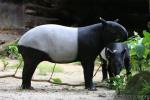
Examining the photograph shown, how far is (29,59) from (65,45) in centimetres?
59

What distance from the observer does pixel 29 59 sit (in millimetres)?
8102

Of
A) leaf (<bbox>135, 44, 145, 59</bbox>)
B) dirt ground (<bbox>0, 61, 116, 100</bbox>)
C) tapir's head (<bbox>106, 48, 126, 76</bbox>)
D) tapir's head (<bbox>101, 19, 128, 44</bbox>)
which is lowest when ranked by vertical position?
dirt ground (<bbox>0, 61, 116, 100</bbox>)

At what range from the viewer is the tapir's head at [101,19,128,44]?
8.16 metres

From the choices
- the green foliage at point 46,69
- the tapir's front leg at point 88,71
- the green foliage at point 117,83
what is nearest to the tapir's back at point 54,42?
the tapir's front leg at point 88,71

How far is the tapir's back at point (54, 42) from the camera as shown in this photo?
Answer: 8.05 m

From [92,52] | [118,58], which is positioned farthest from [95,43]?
[118,58]

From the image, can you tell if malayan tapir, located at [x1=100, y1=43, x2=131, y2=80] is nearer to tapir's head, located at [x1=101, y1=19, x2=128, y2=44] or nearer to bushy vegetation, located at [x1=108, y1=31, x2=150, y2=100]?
tapir's head, located at [x1=101, y1=19, x2=128, y2=44]

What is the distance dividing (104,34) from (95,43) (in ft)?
0.66

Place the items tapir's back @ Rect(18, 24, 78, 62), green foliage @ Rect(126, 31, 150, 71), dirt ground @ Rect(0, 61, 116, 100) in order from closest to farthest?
green foliage @ Rect(126, 31, 150, 71)
dirt ground @ Rect(0, 61, 116, 100)
tapir's back @ Rect(18, 24, 78, 62)

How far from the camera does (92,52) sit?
26.8 feet

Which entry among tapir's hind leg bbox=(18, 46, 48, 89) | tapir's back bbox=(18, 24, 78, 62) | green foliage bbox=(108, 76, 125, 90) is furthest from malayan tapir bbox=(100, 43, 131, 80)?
tapir's hind leg bbox=(18, 46, 48, 89)

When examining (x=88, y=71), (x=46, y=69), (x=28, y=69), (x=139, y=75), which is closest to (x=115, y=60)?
(x=88, y=71)

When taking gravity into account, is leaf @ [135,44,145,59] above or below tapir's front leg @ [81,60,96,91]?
above

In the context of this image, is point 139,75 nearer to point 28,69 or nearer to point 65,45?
point 65,45
